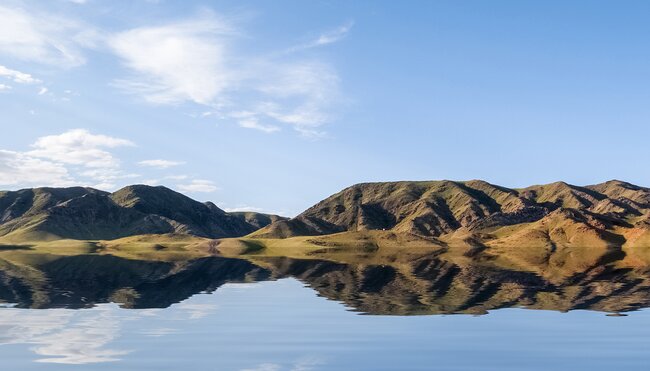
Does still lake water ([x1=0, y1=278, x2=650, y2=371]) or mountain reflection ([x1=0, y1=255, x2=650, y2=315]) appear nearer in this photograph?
still lake water ([x1=0, y1=278, x2=650, y2=371])

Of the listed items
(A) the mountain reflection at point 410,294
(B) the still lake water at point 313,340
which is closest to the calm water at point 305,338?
(B) the still lake water at point 313,340

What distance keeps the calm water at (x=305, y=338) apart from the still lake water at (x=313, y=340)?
0.18ft

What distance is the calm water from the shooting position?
27.7 metres

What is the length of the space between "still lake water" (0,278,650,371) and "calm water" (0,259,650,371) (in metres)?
0.06

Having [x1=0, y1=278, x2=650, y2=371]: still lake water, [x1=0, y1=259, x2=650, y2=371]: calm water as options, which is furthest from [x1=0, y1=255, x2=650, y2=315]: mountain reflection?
[x1=0, y1=278, x2=650, y2=371]: still lake water

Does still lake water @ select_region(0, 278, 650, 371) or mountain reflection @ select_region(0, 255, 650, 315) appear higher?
mountain reflection @ select_region(0, 255, 650, 315)

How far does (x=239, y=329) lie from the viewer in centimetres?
3822

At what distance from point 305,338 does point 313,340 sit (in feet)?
3.04

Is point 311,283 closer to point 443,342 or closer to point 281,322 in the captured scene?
point 281,322

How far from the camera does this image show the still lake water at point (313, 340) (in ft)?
90.5

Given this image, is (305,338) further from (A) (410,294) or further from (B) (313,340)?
(A) (410,294)

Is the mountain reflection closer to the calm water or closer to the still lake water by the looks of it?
the calm water

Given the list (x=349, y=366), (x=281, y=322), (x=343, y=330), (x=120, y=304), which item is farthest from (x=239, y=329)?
(x=120, y=304)

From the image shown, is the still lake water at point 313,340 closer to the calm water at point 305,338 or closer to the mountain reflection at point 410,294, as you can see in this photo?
the calm water at point 305,338
